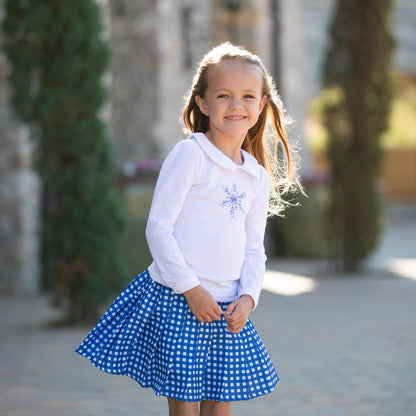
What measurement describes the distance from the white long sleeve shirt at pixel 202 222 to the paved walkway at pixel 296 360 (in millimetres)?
1483

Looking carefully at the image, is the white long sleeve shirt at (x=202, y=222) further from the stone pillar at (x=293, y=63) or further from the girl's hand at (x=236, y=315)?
the stone pillar at (x=293, y=63)

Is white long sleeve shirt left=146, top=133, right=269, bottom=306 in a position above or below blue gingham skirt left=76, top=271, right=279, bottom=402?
above

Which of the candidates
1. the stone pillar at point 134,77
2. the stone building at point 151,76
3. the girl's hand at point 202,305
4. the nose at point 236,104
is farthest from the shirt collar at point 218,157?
the stone pillar at point 134,77

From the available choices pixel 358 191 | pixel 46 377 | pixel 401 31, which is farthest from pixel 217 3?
pixel 401 31

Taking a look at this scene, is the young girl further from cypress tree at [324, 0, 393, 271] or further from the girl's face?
cypress tree at [324, 0, 393, 271]

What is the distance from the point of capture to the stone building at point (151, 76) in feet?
26.2

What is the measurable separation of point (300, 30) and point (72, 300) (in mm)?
8046

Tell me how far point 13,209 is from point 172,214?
18.9ft

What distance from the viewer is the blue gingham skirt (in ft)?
8.29

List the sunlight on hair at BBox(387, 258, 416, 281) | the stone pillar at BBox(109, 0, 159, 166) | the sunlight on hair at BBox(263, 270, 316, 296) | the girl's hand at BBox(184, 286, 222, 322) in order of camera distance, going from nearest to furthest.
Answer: the girl's hand at BBox(184, 286, 222, 322)
the sunlight on hair at BBox(263, 270, 316, 296)
the sunlight on hair at BBox(387, 258, 416, 281)
the stone pillar at BBox(109, 0, 159, 166)

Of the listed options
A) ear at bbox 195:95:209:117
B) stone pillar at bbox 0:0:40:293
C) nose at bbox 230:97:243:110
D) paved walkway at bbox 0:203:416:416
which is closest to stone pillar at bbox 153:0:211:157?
stone pillar at bbox 0:0:40:293

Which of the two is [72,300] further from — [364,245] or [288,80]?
[288,80]

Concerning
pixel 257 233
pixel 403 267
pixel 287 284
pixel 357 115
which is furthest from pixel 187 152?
pixel 403 267

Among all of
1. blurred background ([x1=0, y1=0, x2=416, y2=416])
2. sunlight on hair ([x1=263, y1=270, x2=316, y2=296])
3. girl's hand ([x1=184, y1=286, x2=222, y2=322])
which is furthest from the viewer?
sunlight on hair ([x1=263, y1=270, x2=316, y2=296])
